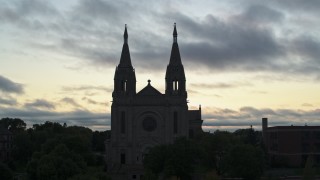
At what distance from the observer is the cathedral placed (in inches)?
3462

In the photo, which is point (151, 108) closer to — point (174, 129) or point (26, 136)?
point (174, 129)

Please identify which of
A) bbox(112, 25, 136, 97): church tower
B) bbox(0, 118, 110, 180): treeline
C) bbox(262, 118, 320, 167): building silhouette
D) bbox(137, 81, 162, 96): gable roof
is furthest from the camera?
bbox(262, 118, 320, 167): building silhouette

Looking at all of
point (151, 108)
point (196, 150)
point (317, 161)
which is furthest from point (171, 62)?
point (317, 161)

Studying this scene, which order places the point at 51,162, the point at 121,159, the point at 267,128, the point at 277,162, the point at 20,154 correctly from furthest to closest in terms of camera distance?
the point at 20,154
the point at 267,128
the point at 277,162
the point at 121,159
the point at 51,162

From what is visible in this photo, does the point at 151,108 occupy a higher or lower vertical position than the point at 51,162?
higher

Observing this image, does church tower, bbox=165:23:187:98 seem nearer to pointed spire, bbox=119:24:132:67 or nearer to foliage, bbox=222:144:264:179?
pointed spire, bbox=119:24:132:67

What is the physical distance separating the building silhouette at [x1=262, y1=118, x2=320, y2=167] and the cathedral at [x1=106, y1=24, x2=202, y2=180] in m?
19.1

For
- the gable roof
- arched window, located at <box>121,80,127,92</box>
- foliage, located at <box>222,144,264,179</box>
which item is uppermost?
arched window, located at <box>121,80,127,92</box>

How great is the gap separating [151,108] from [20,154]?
132 ft

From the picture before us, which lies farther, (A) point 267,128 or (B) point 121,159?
(A) point 267,128

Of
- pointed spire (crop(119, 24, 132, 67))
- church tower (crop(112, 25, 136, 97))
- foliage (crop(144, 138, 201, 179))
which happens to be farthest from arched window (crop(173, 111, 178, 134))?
foliage (crop(144, 138, 201, 179))

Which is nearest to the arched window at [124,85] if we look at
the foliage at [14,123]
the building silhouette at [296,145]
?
the building silhouette at [296,145]

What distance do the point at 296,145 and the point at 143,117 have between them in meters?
27.9

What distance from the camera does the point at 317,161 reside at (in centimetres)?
9700
